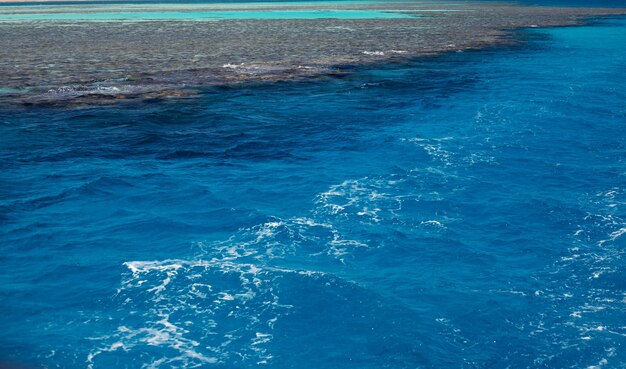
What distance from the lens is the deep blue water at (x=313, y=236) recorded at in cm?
1958

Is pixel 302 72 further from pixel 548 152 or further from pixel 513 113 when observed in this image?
pixel 548 152

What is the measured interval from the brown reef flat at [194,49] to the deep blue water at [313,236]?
28.5 ft

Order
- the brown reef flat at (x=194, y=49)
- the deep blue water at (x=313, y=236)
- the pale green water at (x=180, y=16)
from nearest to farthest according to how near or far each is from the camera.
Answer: the deep blue water at (x=313, y=236) → the brown reef flat at (x=194, y=49) → the pale green water at (x=180, y=16)

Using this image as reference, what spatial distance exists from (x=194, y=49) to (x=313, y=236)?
5613 cm

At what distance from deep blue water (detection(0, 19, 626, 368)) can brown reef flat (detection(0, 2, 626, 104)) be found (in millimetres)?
8700

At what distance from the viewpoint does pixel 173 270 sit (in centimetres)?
2381

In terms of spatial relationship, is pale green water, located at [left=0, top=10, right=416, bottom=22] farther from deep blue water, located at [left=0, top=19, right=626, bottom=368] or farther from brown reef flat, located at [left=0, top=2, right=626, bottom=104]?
deep blue water, located at [left=0, top=19, right=626, bottom=368]

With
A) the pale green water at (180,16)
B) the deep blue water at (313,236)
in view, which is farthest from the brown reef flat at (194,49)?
the pale green water at (180,16)

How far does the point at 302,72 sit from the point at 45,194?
3536 centimetres

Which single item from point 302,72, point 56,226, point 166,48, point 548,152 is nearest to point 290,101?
point 302,72

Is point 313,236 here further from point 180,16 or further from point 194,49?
point 180,16

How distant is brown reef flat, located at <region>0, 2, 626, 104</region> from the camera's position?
5494 centimetres

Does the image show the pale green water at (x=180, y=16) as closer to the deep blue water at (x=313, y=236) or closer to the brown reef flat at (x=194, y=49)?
the brown reef flat at (x=194, y=49)

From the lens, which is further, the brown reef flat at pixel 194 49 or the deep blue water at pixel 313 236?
the brown reef flat at pixel 194 49
